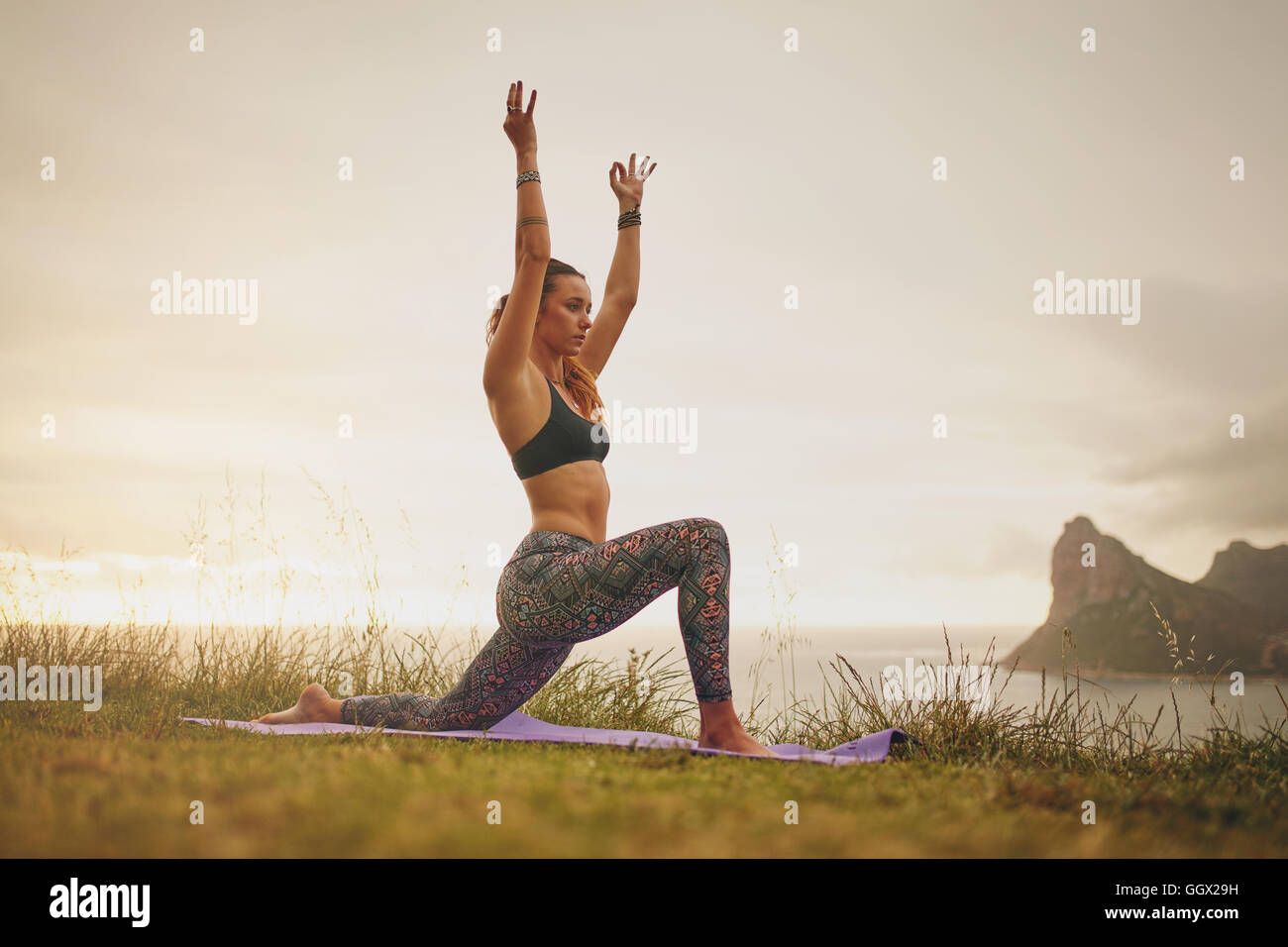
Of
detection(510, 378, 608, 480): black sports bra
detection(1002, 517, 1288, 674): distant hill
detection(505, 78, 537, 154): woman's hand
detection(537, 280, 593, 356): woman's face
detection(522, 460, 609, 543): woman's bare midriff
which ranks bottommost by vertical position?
detection(1002, 517, 1288, 674): distant hill

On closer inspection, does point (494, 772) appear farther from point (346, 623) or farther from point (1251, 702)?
point (346, 623)

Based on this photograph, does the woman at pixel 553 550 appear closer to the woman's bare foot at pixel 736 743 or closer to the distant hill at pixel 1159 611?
the woman's bare foot at pixel 736 743

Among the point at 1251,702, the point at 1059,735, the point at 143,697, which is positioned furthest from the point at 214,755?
the point at 1251,702

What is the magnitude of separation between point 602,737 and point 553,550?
2.86 ft

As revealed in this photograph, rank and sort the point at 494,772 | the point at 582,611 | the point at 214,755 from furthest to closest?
the point at 582,611
the point at 214,755
the point at 494,772

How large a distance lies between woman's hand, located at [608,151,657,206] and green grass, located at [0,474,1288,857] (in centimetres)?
251

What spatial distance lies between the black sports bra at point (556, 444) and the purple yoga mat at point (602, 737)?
1.08m

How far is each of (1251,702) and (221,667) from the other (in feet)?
17.1

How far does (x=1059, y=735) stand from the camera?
3.46 metres

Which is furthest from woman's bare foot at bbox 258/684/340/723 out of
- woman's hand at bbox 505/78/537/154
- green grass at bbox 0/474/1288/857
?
woman's hand at bbox 505/78/537/154

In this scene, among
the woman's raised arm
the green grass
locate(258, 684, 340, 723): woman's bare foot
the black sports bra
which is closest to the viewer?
the green grass

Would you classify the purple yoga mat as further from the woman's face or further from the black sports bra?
the woman's face

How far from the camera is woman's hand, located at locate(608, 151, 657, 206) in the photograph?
4.03 meters

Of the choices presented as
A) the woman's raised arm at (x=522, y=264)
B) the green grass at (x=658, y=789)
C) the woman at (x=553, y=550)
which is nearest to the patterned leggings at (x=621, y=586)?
the woman at (x=553, y=550)
